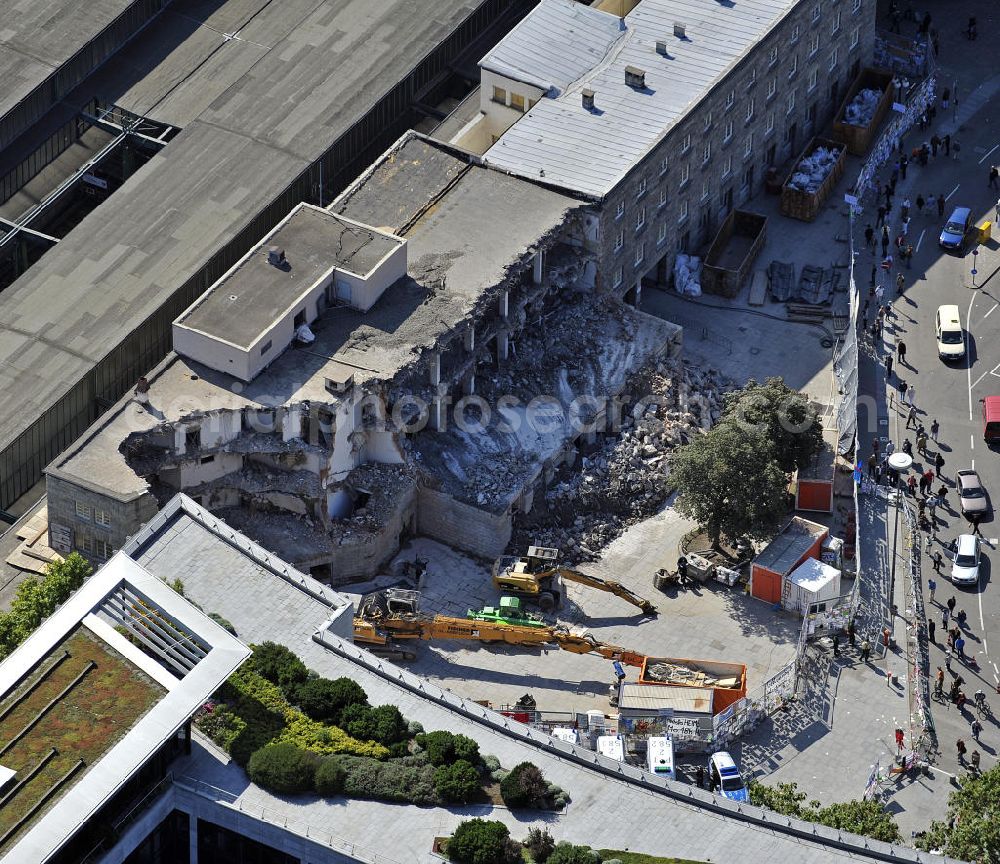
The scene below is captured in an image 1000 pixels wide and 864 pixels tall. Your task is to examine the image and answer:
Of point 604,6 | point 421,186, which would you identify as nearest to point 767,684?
point 421,186

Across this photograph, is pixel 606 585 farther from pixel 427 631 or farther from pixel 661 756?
pixel 661 756

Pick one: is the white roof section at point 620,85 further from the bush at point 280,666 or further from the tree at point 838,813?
the tree at point 838,813

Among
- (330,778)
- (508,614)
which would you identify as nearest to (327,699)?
(330,778)

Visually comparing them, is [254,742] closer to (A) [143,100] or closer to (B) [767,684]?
(B) [767,684]

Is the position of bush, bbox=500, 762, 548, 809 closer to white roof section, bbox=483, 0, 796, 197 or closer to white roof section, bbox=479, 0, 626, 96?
white roof section, bbox=483, 0, 796, 197

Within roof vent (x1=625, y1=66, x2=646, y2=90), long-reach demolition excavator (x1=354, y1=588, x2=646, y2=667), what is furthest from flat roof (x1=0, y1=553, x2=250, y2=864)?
roof vent (x1=625, y1=66, x2=646, y2=90)

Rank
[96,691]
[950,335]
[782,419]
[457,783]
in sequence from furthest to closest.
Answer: [950,335] → [782,419] → [96,691] → [457,783]

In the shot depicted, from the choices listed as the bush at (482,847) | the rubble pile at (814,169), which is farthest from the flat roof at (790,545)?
the rubble pile at (814,169)
